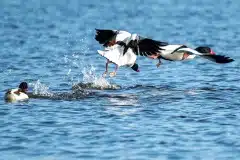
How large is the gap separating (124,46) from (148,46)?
0.67 metres

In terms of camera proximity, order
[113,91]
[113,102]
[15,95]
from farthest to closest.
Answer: [113,91]
[113,102]
[15,95]

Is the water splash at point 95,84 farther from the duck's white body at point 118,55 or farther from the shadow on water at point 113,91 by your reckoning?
the duck's white body at point 118,55

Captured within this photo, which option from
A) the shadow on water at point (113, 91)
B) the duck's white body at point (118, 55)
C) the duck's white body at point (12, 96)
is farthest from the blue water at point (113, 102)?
the duck's white body at point (118, 55)

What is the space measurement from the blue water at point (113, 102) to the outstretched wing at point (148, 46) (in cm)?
98

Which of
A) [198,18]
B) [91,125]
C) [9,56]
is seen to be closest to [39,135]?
[91,125]

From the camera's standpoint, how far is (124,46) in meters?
18.6

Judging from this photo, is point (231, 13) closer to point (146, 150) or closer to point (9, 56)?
point (9, 56)

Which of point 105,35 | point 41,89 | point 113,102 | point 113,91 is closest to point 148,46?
point 105,35

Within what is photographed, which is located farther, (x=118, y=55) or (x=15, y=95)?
(x=118, y=55)

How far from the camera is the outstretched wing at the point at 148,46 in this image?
18094 millimetres

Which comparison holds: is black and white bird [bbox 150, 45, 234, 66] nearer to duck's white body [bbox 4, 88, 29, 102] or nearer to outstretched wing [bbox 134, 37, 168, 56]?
outstretched wing [bbox 134, 37, 168, 56]

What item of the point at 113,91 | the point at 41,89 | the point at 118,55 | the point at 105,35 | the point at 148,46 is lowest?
the point at 113,91

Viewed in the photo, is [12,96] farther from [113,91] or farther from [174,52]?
[174,52]

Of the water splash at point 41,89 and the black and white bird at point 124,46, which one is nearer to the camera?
the black and white bird at point 124,46
